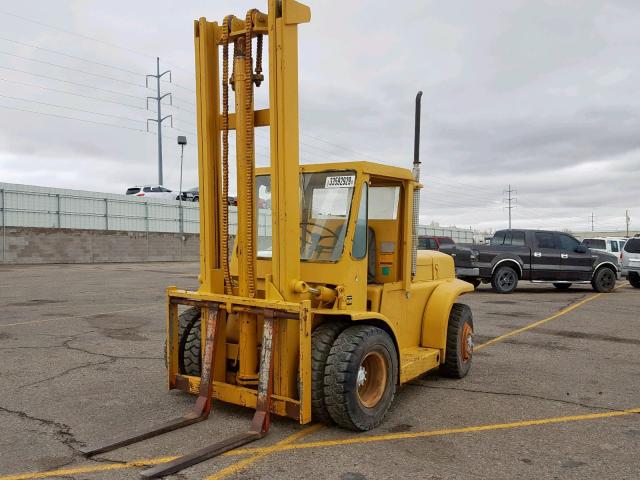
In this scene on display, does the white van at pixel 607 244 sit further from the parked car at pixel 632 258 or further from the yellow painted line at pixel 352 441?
the yellow painted line at pixel 352 441

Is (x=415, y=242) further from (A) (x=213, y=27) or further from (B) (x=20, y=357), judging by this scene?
(B) (x=20, y=357)

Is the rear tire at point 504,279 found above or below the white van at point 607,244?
below

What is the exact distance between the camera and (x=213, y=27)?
5.05m

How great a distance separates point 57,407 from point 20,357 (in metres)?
2.51

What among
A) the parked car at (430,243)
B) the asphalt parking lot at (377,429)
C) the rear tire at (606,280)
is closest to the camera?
the asphalt parking lot at (377,429)

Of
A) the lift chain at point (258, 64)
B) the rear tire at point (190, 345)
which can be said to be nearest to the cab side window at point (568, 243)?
the rear tire at point (190, 345)

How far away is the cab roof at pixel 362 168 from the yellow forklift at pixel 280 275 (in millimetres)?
14

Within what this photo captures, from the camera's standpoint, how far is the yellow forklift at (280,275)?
4.54m

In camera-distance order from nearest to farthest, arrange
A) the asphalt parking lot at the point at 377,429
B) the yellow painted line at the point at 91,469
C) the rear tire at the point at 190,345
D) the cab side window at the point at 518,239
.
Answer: the yellow painted line at the point at 91,469
the asphalt parking lot at the point at 377,429
the rear tire at the point at 190,345
the cab side window at the point at 518,239

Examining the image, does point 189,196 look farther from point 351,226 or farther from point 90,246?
point 351,226

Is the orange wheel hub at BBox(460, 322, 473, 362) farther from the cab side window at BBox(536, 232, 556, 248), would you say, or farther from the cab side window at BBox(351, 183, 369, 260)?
the cab side window at BBox(536, 232, 556, 248)

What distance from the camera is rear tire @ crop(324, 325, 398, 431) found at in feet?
14.7

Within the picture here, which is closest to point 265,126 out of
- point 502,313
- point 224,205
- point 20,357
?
point 224,205

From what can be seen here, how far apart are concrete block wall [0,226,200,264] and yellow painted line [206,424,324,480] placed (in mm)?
27321
